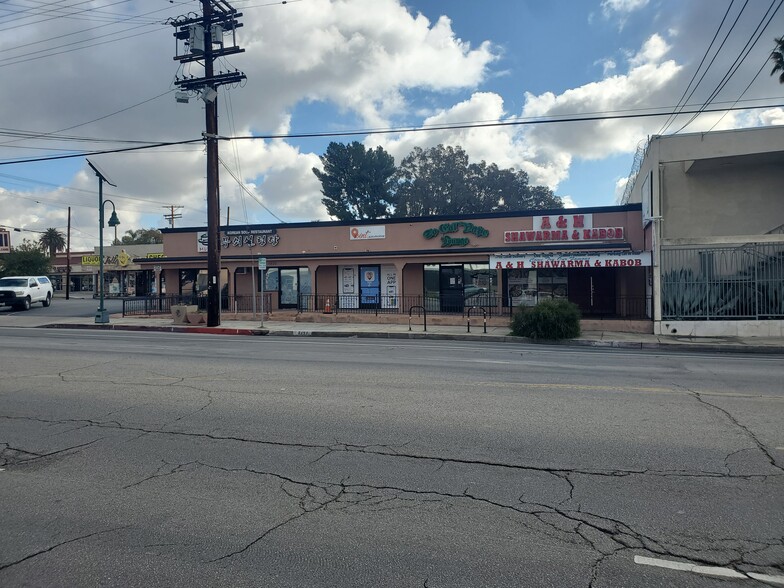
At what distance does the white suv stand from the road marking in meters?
37.5

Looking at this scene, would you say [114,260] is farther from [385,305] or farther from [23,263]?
[385,305]

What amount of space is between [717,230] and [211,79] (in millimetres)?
21205

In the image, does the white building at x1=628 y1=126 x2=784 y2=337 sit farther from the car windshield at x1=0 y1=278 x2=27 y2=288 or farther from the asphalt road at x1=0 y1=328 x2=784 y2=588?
the car windshield at x1=0 y1=278 x2=27 y2=288

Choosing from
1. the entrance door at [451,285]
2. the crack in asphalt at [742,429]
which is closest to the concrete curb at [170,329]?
the entrance door at [451,285]

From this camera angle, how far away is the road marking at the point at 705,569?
3531 millimetres

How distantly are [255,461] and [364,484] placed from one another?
1.32 meters

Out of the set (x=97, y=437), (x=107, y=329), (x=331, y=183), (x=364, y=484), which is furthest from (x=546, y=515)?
(x=331, y=183)

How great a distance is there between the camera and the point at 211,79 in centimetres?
2300

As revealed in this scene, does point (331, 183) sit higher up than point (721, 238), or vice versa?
point (331, 183)

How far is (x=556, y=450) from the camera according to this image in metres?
6.01

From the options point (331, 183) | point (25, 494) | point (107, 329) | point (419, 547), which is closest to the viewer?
point (419, 547)

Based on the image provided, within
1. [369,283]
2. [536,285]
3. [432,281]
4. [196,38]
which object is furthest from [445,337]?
[196,38]

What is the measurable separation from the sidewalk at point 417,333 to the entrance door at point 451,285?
3407 millimetres

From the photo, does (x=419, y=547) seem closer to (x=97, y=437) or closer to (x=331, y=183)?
(x=97, y=437)
